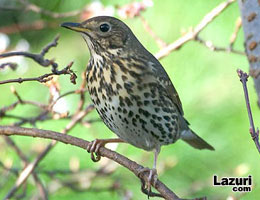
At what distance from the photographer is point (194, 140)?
249 cm

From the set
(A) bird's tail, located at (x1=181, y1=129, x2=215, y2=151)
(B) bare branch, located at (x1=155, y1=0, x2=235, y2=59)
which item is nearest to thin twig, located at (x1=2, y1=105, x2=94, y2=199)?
(B) bare branch, located at (x1=155, y1=0, x2=235, y2=59)

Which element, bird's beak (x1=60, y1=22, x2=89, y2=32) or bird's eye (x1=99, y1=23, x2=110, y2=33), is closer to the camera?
bird's beak (x1=60, y1=22, x2=89, y2=32)

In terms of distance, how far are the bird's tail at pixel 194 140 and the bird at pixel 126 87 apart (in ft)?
1.01

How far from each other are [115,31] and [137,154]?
27.5 inches

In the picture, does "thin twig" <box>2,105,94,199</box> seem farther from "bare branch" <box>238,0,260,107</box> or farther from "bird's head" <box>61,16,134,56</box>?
"bare branch" <box>238,0,260,107</box>

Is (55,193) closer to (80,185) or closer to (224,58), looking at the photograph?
(80,185)

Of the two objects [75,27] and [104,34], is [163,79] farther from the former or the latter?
[75,27]

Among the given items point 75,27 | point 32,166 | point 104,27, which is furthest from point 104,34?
point 32,166

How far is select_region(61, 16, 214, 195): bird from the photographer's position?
6.36 feet

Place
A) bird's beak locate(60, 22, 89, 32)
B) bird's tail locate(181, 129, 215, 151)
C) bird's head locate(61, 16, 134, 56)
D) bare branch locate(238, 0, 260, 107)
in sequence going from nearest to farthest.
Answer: bare branch locate(238, 0, 260, 107) < bird's beak locate(60, 22, 89, 32) < bird's head locate(61, 16, 134, 56) < bird's tail locate(181, 129, 215, 151)

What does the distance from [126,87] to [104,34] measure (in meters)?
0.23

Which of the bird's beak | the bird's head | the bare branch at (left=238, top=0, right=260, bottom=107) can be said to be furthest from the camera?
the bird's head

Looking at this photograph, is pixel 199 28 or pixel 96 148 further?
pixel 199 28

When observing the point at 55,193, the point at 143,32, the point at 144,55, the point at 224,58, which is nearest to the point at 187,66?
the point at 224,58
